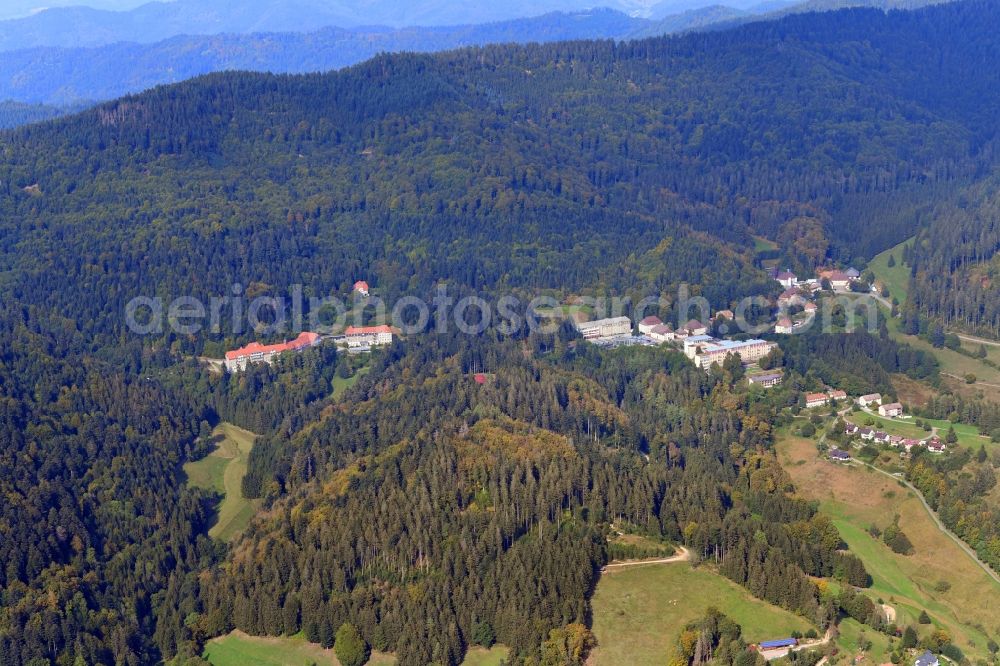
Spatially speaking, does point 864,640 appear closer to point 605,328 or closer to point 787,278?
point 605,328

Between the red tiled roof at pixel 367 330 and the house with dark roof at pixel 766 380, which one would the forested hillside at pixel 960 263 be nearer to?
the house with dark roof at pixel 766 380

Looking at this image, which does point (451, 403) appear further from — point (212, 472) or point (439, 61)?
point (439, 61)

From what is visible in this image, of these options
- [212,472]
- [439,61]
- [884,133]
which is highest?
[439,61]

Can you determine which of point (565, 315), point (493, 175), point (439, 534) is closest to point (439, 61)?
point (493, 175)

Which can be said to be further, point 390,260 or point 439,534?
point 390,260

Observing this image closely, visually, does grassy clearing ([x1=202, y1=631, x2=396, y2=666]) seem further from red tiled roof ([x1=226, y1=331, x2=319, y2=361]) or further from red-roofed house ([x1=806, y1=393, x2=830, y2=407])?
red tiled roof ([x1=226, y1=331, x2=319, y2=361])

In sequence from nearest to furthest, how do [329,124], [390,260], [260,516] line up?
[260,516], [390,260], [329,124]

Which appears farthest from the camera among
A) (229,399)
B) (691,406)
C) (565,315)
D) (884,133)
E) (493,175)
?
(884,133)
